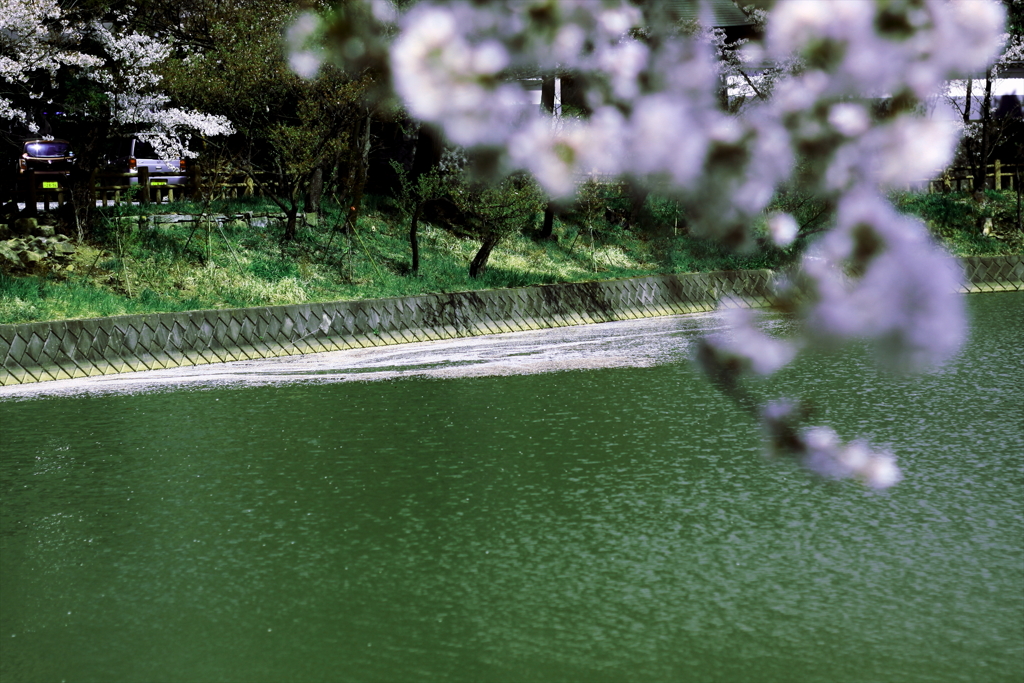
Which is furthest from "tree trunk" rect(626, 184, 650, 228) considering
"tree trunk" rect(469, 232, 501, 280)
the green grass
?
"tree trunk" rect(469, 232, 501, 280)

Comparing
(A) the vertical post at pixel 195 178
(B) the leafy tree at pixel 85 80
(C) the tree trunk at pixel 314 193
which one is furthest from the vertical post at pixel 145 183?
(C) the tree trunk at pixel 314 193

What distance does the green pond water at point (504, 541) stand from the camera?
5855mm

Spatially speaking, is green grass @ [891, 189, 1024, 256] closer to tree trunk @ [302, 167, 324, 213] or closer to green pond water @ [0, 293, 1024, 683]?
tree trunk @ [302, 167, 324, 213]

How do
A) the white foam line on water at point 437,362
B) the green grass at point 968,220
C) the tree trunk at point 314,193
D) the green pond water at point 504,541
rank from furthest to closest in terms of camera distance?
the green grass at point 968,220 → the tree trunk at point 314,193 → the white foam line on water at point 437,362 → the green pond water at point 504,541

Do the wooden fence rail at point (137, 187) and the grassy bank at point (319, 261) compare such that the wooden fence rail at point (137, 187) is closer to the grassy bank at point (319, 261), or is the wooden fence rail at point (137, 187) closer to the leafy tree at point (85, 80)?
the grassy bank at point (319, 261)

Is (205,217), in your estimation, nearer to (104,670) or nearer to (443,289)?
(443,289)

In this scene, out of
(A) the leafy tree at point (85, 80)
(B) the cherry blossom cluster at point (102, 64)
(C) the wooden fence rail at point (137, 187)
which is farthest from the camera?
(C) the wooden fence rail at point (137, 187)

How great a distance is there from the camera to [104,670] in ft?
18.9

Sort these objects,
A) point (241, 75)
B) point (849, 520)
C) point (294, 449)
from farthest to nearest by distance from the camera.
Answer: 1. point (241, 75)
2. point (294, 449)
3. point (849, 520)

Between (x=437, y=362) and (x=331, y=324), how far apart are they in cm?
303

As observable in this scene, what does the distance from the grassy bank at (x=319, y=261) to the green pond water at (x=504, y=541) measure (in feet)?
18.3

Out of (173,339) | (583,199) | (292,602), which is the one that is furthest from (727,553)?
(583,199)

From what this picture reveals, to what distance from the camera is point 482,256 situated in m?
24.4

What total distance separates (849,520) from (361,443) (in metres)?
4.80
